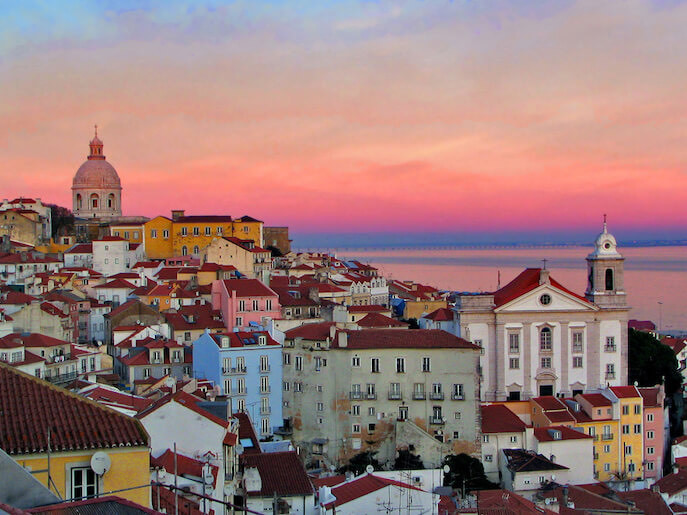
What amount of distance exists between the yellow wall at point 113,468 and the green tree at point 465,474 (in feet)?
76.1

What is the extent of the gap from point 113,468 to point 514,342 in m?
37.1

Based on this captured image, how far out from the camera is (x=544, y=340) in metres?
44.6

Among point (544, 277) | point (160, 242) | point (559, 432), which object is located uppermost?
point (160, 242)

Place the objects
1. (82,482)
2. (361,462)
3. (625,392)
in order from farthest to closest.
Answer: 1. (625,392)
2. (361,462)
3. (82,482)

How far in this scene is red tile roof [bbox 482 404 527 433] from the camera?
115ft

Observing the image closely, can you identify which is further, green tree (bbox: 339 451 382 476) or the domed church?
the domed church

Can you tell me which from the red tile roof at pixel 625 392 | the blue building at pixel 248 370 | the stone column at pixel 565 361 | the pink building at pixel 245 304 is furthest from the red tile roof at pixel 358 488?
the stone column at pixel 565 361

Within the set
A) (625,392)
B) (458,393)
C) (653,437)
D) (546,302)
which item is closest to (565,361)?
(546,302)

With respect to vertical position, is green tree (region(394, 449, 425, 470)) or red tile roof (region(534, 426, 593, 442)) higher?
red tile roof (region(534, 426, 593, 442))

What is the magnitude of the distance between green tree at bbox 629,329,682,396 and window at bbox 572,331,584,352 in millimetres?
4351

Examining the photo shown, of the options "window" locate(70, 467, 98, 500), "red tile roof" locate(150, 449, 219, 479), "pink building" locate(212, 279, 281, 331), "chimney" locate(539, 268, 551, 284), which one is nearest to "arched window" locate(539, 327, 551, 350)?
"chimney" locate(539, 268, 551, 284)

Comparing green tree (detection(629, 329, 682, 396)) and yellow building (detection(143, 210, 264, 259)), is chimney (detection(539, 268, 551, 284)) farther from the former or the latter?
yellow building (detection(143, 210, 264, 259))

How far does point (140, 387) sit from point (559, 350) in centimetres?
2106

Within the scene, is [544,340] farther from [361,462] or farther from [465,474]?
[361,462]
